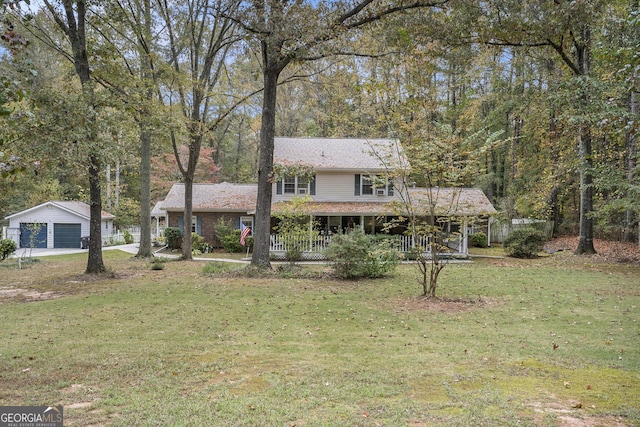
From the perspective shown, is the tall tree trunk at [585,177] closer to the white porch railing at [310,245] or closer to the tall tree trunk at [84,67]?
the white porch railing at [310,245]

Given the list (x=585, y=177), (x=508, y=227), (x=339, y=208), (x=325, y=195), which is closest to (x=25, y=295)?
(x=339, y=208)

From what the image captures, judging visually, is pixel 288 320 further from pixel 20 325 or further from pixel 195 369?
pixel 20 325

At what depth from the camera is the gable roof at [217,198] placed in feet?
75.1

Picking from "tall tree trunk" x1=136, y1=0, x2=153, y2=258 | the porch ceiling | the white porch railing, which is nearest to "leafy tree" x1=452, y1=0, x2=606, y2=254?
the white porch railing

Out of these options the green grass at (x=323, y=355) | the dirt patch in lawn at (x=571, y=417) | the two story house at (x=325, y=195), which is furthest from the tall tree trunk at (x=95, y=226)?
the dirt patch in lawn at (x=571, y=417)

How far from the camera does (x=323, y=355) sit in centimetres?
524

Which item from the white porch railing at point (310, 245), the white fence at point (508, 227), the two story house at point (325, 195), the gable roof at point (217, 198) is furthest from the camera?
the white fence at point (508, 227)

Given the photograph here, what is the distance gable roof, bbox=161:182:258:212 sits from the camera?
22891 millimetres

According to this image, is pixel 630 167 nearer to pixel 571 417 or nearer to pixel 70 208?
pixel 571 417

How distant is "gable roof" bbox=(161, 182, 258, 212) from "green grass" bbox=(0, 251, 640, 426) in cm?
1254

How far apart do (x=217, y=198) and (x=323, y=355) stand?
19878 mm

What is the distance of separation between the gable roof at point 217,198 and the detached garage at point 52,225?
613 centimetres

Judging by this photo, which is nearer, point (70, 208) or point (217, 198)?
point (217, 198)

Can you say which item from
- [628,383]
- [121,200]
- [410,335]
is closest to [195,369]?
[410,335]
